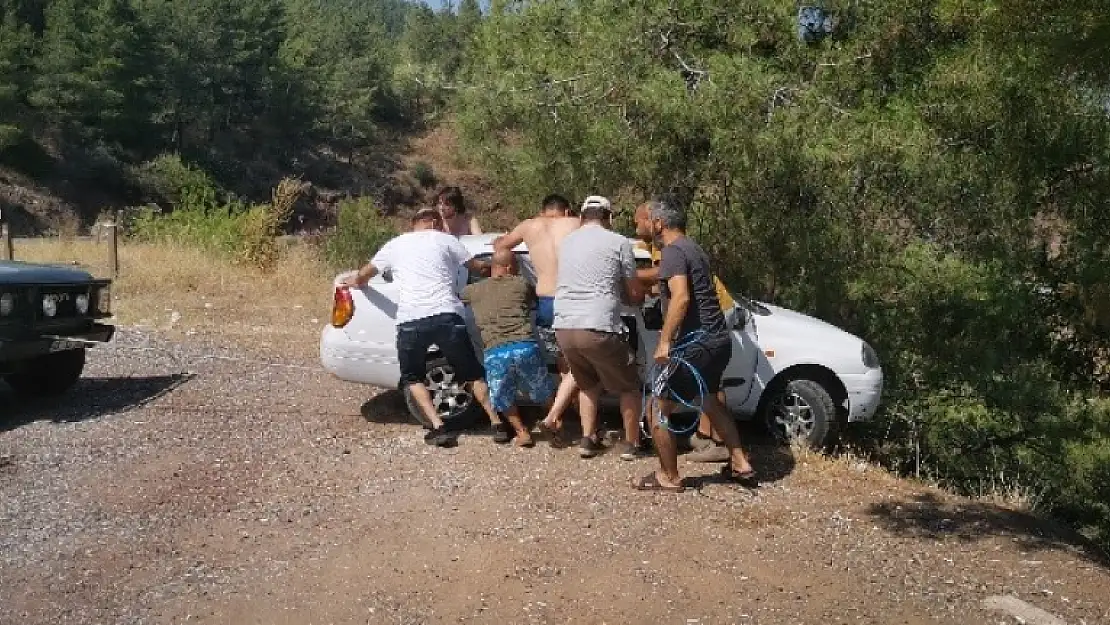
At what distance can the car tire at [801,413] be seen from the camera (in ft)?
26.3

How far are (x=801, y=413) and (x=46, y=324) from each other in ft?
18.0

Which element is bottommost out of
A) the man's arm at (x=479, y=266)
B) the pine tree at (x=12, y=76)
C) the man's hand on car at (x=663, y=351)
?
the man's hand on car at (x=663, y=351)

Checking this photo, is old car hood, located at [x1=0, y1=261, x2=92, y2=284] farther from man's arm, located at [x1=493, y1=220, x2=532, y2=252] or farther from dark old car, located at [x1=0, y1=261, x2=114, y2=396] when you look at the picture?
man's arm, located at [x1=493, y1=220, x2=532, y2=252]

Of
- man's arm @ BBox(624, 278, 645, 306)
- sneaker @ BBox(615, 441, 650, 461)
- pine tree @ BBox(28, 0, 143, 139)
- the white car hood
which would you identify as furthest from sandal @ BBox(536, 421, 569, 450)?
pine tree @ BBox(28, 0, 143, 139)

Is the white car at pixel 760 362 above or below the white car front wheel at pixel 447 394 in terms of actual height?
above

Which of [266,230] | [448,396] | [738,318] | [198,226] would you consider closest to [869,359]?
[738,318]

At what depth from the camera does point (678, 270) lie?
21.5ft

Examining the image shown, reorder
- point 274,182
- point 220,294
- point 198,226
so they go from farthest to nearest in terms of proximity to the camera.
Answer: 1. point 274,182
2. point 198,226
3. point 220,294

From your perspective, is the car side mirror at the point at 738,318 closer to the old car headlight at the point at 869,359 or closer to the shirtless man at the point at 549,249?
the old car headlight at the point at 869,359

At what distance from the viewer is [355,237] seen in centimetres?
1930

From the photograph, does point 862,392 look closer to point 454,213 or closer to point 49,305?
point 454,213

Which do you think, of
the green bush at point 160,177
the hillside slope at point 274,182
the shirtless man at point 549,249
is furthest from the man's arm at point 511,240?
the green bush at point 160,177

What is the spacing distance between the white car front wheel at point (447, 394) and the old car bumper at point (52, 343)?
262cm

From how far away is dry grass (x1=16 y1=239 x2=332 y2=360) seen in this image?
12.9 m
